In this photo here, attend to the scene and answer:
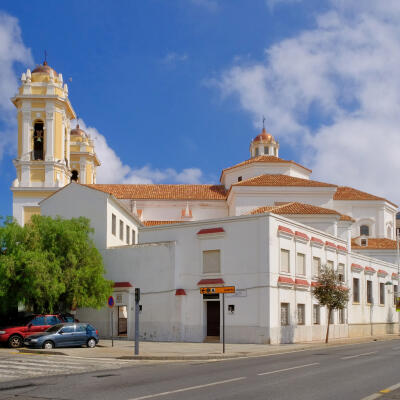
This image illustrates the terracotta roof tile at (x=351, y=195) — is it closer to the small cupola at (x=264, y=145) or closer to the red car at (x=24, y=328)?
the small cupola at (x=264, y=145)

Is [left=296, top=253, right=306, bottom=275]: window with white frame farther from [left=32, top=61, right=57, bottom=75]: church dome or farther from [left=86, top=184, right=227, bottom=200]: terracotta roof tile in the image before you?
[left=32, top=61, right=57, bottom=75]: church dome

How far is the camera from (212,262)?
34.3 m

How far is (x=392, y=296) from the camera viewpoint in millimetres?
53125

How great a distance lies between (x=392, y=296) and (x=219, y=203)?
63.8 feet

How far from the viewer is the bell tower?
5922cm

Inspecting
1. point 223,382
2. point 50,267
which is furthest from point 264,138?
point 223,382

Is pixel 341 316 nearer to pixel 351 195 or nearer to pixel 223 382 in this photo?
pixel 351 195

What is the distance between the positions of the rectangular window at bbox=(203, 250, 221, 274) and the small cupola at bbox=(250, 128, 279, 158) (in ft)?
132

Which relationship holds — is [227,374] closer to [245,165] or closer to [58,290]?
[58,290]

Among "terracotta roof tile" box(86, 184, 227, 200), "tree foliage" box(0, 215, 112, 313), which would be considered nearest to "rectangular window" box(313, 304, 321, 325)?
"tree foliage" box(0, 215, 112, 313)

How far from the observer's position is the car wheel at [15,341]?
28016 millimetres

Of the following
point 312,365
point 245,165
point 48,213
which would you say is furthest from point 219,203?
point 312,365

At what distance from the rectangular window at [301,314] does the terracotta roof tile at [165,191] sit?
2735cm

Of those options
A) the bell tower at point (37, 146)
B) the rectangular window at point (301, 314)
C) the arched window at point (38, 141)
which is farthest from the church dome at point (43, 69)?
the rectangular window at point (301, 314)
